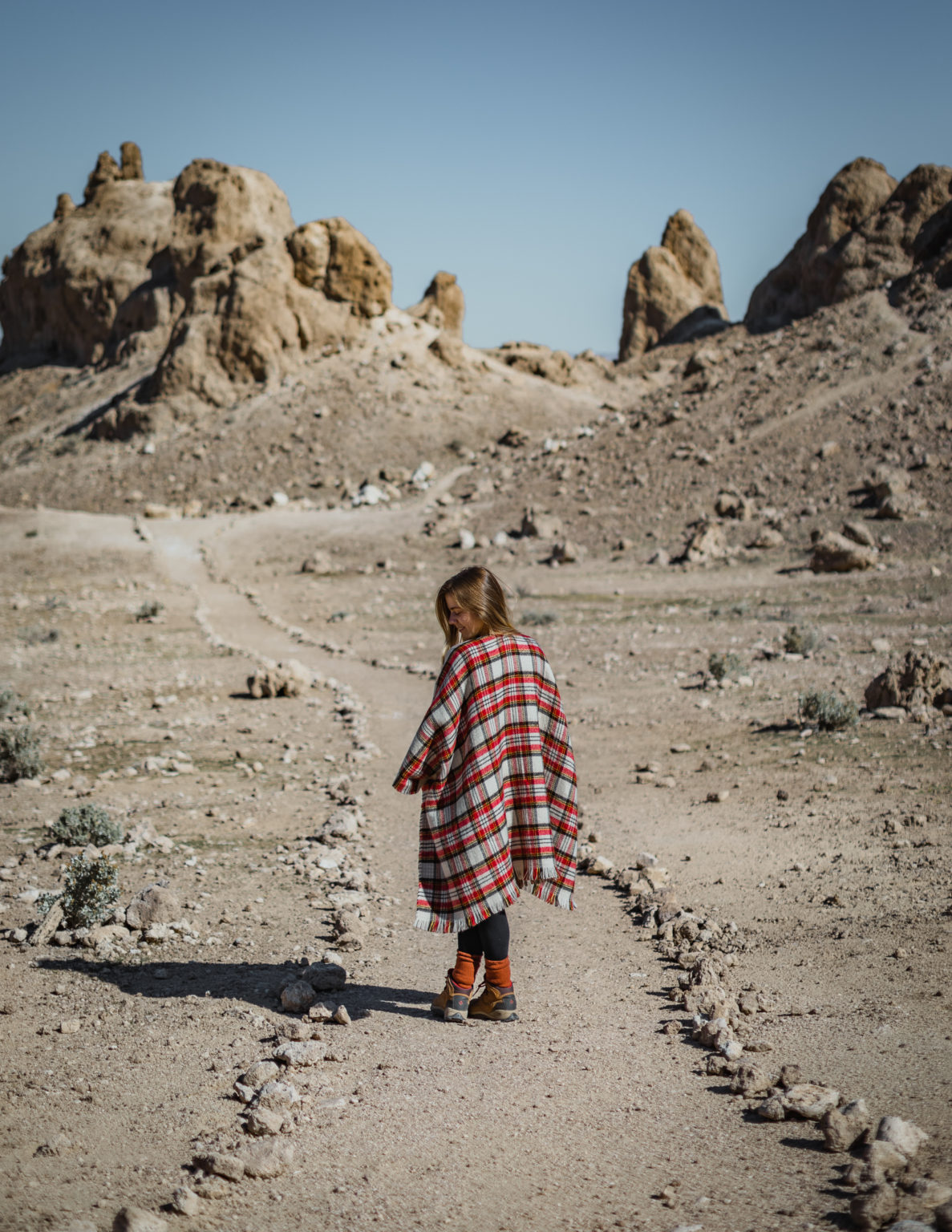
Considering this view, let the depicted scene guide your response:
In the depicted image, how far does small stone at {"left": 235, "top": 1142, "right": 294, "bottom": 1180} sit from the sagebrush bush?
2.49 m

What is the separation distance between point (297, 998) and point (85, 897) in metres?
1.71

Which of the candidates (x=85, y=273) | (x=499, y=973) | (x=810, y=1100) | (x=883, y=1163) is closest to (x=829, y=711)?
(x=499, y=973)

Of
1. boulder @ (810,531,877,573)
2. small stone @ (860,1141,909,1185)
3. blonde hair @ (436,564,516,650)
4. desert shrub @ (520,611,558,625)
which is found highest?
boulder @ (810,531,877,573)

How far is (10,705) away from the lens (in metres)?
10.7

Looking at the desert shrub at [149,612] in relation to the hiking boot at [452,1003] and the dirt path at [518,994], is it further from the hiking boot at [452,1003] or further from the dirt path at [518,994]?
the hiking boot at [452,1003]

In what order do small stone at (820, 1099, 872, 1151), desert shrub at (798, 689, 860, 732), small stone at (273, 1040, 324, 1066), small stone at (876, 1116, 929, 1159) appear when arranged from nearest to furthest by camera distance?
small stone at (876, 1116, 929, 1159)
small stone at (820, 1099, 872, 1151)
small stone at (273, 1040, 324, 1066)
desert shrub at (798, 689, 860, 732)

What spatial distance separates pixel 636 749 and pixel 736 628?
6479mm

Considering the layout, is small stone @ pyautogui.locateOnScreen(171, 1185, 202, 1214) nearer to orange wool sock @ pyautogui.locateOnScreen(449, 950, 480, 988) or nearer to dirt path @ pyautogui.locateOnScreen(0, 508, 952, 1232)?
dirt path @ pyautogui.locateOnScreen(0, 508, 952, 1232)

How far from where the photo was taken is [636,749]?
31.7 feet

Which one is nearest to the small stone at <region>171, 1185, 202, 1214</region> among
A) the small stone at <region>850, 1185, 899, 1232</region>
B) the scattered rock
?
the small stone at <region>850, 1185, 899, 1232</region>

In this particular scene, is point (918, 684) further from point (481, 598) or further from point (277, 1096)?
point (277, 1096)

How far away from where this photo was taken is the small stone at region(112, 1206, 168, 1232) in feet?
8.94

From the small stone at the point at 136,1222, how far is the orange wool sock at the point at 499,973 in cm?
177

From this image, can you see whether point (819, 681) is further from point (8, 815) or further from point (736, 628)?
point (8, 815)
